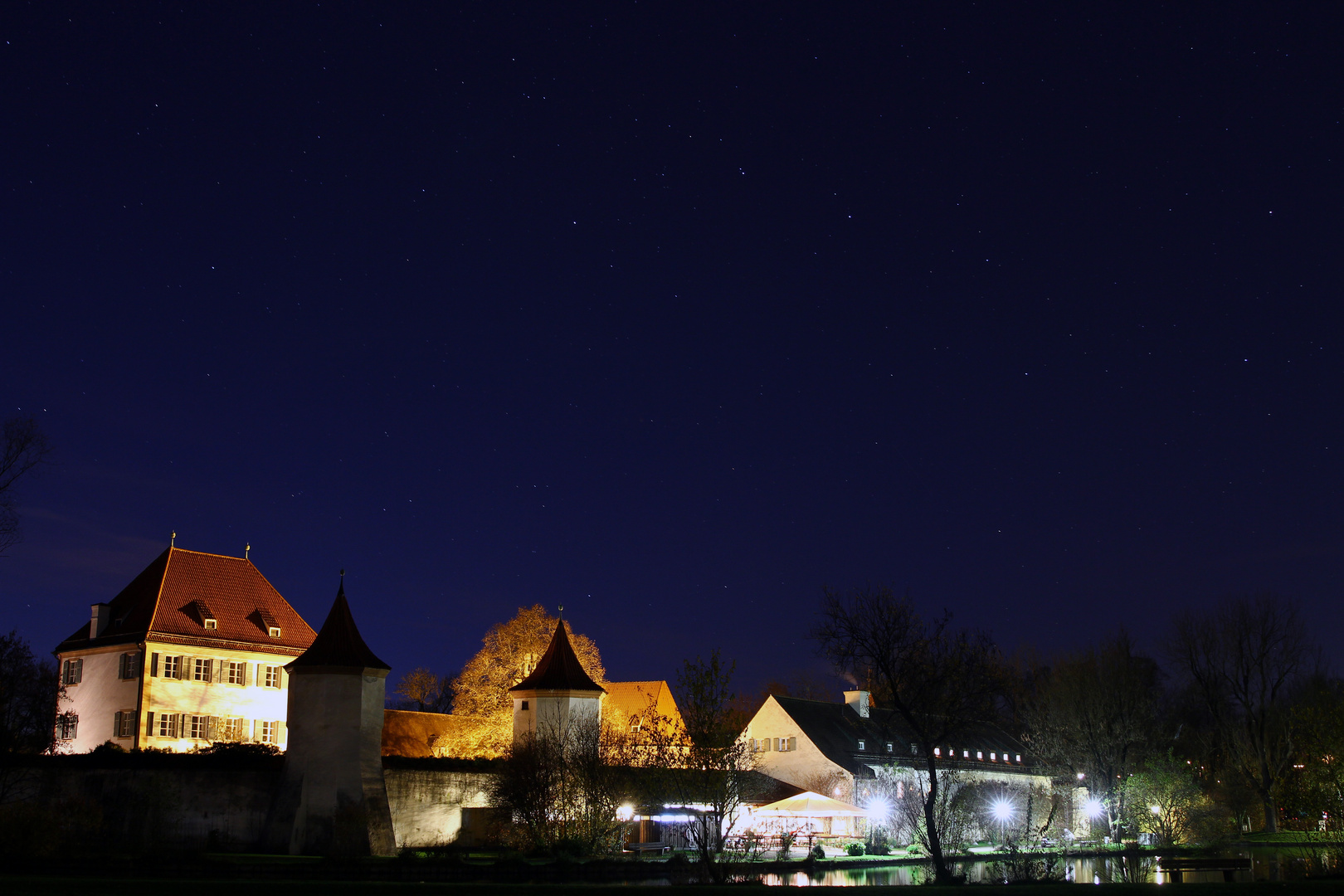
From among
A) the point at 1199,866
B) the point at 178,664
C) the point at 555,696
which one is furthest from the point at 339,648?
the point at 1199,866

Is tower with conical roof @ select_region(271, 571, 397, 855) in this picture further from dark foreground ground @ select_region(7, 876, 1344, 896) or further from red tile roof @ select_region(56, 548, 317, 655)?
red tile roof @ select_region(56, 548, 317, 655)

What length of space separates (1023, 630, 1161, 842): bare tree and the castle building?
42483 mm

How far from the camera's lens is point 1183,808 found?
62.2m

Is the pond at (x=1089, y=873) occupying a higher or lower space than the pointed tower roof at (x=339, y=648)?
lower

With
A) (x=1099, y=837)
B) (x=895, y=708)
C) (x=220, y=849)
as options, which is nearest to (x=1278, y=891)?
(x=895, y=708)

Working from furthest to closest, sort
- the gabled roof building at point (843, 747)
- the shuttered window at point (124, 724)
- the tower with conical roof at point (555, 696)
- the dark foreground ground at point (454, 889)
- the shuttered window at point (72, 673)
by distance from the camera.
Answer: the gabled roof building at point (843, 747), the shuttered window at point (72, 673), the shuttered window at point (124, 724), the tower with conical roof at point (555, 696), the dark foreground ground at point (454, 889)

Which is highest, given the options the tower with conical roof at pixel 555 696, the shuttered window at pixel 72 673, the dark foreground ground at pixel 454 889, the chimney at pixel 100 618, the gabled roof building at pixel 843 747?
the chimney at pixel 100 618

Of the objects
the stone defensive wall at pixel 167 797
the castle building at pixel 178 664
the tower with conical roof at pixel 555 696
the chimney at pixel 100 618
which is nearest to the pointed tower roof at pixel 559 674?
the tower with conical roof at pixel 555 696

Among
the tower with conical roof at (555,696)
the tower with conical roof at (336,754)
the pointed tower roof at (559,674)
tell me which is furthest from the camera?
the pointed tower roof at (559,674)

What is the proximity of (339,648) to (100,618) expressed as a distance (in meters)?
20.4

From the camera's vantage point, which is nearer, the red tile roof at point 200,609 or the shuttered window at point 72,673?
the red tile roof at point 200,609

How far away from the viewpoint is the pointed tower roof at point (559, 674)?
51.6 meters

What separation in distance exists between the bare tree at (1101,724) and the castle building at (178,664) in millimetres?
42483

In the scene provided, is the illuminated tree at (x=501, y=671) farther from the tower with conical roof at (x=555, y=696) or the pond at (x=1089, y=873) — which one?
the pond at (x=1089, y=873)
